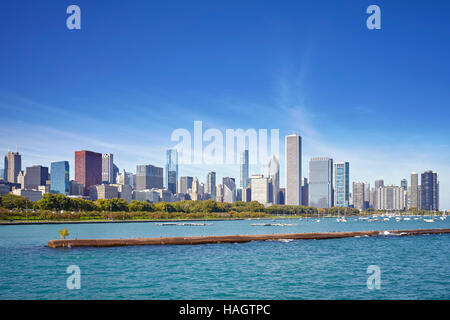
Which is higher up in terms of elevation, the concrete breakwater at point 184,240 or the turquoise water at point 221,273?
the turquoise water at point 221,273

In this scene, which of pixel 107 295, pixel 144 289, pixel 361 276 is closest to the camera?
pixel 107 295

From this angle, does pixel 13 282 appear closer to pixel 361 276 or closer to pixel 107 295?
pixel 107 295

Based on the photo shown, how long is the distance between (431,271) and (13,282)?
47140 mm

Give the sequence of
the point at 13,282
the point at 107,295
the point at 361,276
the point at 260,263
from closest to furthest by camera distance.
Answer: the point at 107,295 < the point at 13,282 < the point at 361,276 < the point at 260,263

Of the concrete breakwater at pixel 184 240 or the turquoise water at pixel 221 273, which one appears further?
the concrete breakwater at pixel 184 240

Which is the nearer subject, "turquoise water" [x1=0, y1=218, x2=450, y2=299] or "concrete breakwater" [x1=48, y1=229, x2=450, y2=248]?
"turquoise water" [x1=0, y1=218, x2=450, y2=299]

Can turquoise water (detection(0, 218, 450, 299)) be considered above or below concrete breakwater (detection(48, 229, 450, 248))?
above

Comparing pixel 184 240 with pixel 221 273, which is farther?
pixel 184 240

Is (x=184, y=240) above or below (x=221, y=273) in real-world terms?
below

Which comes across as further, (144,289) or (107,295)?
(144,289)
